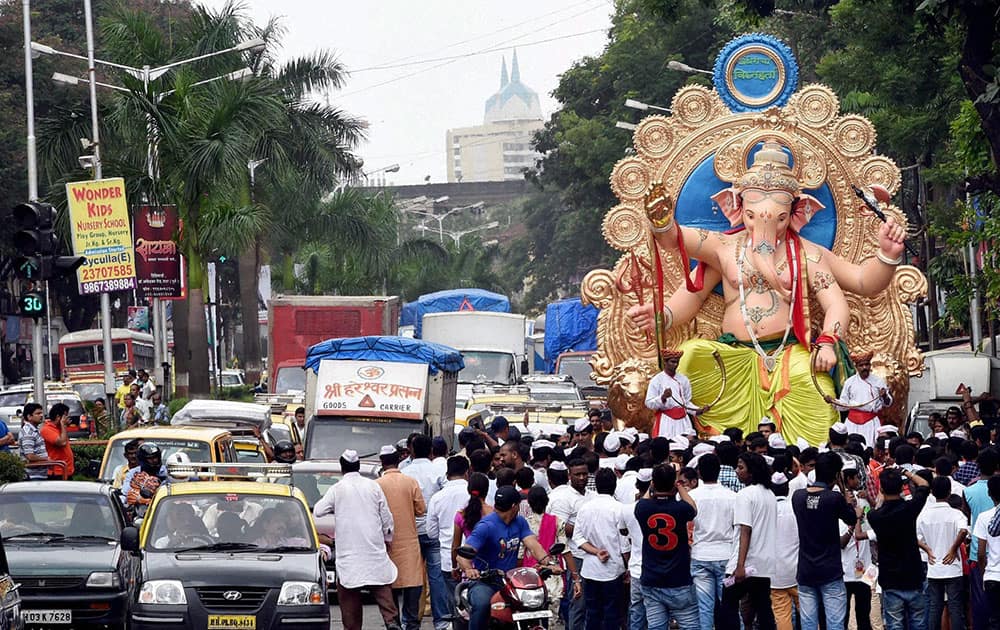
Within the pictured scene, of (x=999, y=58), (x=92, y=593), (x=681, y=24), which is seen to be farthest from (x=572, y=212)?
(x=92, y=593)

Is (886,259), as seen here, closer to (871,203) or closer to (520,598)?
(871,203)

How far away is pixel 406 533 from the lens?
47.1 feet

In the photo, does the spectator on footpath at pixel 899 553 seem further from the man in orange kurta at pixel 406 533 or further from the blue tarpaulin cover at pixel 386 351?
the blue tarpaulin cover at pixel 386 351

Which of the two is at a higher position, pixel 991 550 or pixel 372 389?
pixel 372 389

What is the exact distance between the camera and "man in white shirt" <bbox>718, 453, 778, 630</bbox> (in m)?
12.8

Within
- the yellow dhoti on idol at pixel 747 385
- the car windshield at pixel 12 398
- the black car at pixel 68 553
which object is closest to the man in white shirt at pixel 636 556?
the black car at pixel 68 553

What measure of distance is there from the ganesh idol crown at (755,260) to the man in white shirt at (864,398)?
1.17ft

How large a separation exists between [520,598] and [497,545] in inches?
26.6

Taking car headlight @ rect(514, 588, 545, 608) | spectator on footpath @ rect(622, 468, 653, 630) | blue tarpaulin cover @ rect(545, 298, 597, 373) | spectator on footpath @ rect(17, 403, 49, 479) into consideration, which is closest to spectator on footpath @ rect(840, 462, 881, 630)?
spectator on footpath @ rect(622, 468, 653, 630)

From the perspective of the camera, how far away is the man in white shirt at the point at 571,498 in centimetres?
1360

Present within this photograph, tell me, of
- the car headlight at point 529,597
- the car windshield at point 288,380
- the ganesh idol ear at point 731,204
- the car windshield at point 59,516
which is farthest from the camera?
the car windshield at point 288,380

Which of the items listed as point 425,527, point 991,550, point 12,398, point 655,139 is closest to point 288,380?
point 12,398

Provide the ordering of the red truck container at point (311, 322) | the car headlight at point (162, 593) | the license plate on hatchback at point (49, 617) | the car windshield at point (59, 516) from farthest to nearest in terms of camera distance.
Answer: the red truck container at point (311, 322) → the car windshield at point (59, 516) → the license plate on hatchback at point (49, 617) → the car headlight at point (162, 593)

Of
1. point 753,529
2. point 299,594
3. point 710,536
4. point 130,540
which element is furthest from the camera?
point 130,540
